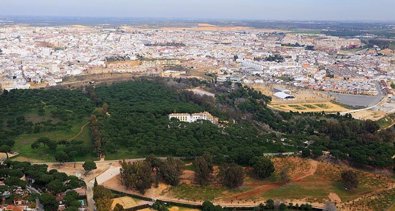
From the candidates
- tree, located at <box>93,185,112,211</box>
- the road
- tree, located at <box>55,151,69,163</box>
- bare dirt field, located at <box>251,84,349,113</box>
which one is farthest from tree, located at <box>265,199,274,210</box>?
bare dirt field, located at <box>251,84,349,113</box>

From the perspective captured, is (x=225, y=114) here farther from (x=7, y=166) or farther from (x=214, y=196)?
(x=7, y=166)

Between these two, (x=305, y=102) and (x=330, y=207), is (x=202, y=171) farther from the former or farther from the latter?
(x=305, y=102)

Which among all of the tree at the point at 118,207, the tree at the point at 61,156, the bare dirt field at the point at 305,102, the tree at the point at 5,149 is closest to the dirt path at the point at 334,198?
the tree at the point at 118,207

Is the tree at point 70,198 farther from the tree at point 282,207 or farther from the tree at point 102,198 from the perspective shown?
the tree at point 282,207

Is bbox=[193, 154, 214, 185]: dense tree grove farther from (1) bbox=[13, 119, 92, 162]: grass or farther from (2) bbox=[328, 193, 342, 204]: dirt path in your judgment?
(1) bbox=[13, 119, 92, 162]: grass

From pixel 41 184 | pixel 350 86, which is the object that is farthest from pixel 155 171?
pixel 350 86

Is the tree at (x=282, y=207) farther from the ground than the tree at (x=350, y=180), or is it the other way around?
the tree at (x=350, y=180)
